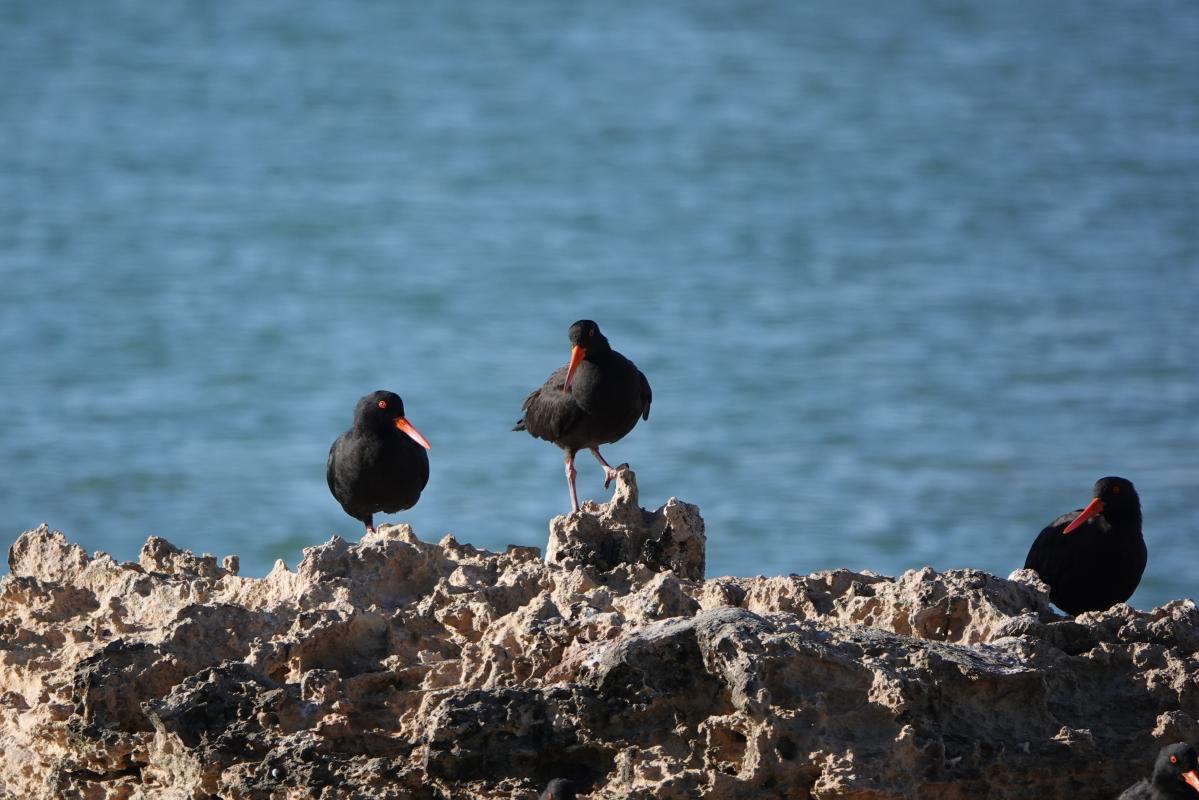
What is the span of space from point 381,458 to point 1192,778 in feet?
16.2

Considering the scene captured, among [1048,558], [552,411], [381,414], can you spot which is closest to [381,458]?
[381,414]

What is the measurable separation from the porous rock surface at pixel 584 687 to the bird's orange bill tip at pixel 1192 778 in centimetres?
39

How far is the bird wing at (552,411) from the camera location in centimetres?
932

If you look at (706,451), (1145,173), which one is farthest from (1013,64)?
(706,451)

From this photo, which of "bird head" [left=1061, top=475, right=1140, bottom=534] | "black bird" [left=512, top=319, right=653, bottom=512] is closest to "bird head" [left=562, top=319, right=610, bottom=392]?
"black bird" [left=512, top=319, right=653, bottom=512]

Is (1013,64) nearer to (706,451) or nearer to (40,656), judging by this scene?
(706,451)

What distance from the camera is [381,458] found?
367 inches

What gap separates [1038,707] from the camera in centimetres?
565

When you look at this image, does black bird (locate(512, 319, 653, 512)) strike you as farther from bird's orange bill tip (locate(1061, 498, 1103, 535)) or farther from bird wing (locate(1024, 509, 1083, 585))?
bird's orange bill tip (locate(1061, 498, 1103, 535))

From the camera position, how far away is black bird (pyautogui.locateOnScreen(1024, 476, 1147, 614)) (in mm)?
7984

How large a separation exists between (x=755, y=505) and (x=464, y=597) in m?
17.9

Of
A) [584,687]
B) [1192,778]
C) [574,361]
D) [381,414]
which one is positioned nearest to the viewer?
[1192,778]

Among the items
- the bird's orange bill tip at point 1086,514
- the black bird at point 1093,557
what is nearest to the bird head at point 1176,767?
the black bird at point 1093,557

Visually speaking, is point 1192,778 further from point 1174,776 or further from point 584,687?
point 584,687
